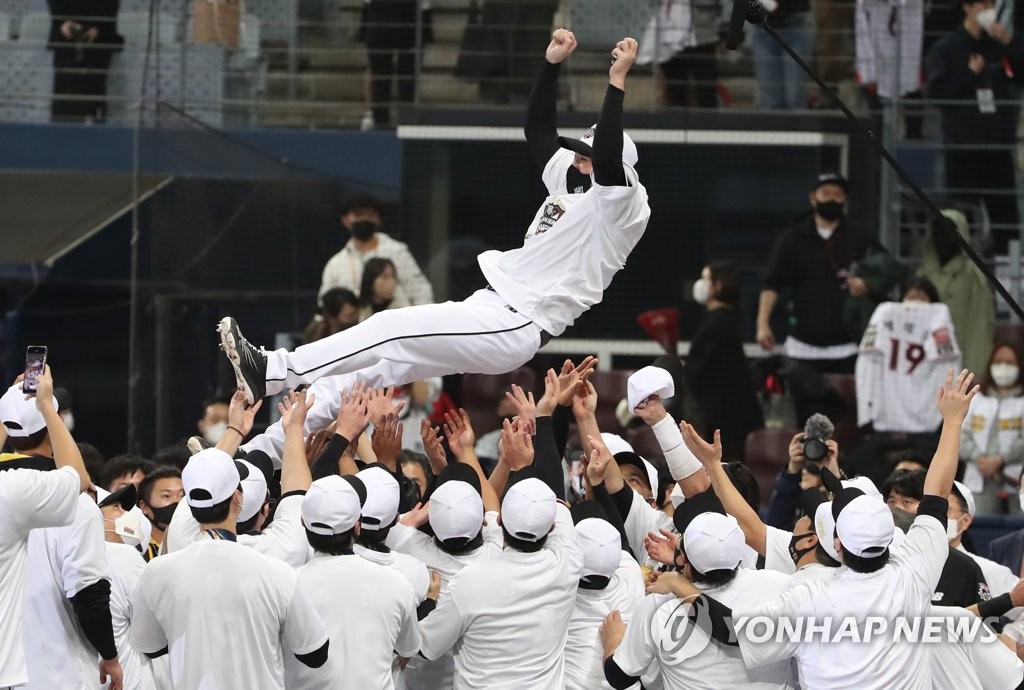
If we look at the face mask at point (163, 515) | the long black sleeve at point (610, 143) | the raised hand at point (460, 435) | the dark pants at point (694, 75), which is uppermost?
the dark pants at point (694, 75)

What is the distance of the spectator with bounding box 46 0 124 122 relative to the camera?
1186 centimetres

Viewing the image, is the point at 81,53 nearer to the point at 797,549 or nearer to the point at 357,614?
the point at 357,614

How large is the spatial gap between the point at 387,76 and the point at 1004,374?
469 centimetres

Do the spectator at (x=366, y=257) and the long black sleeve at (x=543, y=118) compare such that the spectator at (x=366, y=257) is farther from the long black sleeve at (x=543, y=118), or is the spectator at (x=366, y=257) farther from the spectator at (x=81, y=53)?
the long black sleeve at (x=543, y=118)

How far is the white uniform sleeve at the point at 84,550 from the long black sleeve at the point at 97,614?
0.08ft

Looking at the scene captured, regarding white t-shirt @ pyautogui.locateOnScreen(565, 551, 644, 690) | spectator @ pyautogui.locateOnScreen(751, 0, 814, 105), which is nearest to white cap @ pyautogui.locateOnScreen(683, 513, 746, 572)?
white t-shirt @ pyautogui.locateOnScreen(565, 551, 644, 690)

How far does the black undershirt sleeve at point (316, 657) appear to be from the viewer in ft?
17.1

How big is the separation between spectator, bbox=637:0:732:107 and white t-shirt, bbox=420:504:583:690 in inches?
257

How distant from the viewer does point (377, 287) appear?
1015cm

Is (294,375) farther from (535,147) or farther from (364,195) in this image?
(364,195)

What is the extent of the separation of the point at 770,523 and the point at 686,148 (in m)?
4.58

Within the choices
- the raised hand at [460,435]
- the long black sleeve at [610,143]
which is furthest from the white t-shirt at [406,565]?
the long black sleeve at [610,143]

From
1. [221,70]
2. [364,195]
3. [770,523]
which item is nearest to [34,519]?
[770,523]

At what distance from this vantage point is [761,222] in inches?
455
